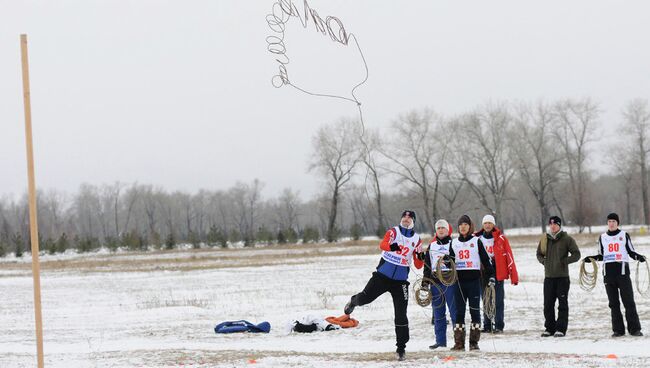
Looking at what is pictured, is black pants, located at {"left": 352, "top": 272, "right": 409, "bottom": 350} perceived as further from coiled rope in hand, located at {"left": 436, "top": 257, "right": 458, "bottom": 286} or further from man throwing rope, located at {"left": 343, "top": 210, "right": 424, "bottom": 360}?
coiled rope in hand, located at {"left": 436, "top": 257, "right": 458, "bottom": 286}

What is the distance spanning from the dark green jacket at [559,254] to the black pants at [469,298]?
245 cm

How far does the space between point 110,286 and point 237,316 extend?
1680 cm

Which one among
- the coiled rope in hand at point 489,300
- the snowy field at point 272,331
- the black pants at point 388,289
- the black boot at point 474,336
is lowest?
the snowy field at point 272,331

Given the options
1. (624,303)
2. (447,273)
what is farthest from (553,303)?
(447,273)

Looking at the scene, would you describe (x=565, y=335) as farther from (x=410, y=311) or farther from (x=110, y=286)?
(x=110, y=286)

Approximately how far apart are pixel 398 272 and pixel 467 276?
4.77ft

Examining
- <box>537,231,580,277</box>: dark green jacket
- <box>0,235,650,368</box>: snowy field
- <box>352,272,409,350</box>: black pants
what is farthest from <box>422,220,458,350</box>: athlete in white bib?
<box>537,231,580,277</box>: dark green jacket

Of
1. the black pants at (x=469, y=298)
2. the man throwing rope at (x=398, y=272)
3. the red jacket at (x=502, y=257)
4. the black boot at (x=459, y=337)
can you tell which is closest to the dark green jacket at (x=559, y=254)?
the red jacket at (x=502, y=257)

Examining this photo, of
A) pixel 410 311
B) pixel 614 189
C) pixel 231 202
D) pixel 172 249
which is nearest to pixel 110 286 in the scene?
pixel 410 311

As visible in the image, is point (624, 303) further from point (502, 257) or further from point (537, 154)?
point (537, 154)

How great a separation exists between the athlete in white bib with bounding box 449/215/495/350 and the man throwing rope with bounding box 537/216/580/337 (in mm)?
2177

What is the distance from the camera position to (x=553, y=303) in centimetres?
1371

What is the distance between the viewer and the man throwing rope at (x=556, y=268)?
44.5 feet

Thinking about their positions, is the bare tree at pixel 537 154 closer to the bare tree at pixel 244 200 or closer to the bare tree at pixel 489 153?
the bare tree at pixel 489 153
